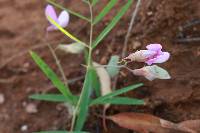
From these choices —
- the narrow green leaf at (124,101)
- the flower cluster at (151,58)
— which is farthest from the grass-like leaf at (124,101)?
the flower cluster at (151,58)

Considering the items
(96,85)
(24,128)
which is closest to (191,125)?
(96,85)

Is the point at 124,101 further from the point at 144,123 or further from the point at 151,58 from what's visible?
the point at 151,58

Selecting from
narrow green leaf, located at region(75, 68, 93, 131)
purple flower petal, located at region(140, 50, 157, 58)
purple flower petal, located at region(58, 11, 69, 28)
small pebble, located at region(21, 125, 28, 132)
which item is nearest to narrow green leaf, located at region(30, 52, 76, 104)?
narrow green leaf, located at region(75, 68, 93, 131)

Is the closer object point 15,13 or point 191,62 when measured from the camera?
point 191,62

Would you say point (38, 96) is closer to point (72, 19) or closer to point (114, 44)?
point (114, 44)

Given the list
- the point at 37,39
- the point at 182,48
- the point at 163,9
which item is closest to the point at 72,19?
the point at 37,39

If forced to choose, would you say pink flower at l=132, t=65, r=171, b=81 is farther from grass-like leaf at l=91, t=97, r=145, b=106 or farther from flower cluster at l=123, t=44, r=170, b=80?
grass-like leaf at l=91, t=97, r=145, b=106

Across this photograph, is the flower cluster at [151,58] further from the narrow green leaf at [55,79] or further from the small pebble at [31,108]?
the small pebble at [31,108]
